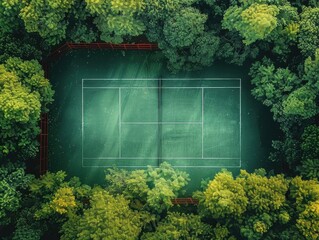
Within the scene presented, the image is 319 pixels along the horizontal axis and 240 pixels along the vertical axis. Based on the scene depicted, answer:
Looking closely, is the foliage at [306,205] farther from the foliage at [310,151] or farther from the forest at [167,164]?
the foliage at [310,151]

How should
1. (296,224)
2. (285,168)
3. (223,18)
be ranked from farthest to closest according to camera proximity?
(285,168) < (223,18) < (296,224)

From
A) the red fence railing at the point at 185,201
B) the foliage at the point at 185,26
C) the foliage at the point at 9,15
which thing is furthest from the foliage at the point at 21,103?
the red fence railing at the point at 185,201

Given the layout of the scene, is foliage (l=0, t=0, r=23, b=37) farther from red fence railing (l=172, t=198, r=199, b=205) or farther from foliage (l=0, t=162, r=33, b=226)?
red fence railing (l=172, t=198, r=199, b=205)

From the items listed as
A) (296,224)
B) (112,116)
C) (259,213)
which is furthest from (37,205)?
(296,224)

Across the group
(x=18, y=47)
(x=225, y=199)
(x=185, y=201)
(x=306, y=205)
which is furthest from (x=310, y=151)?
(x=18, y=47)

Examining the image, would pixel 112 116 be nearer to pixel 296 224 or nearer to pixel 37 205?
pixel 37 205
